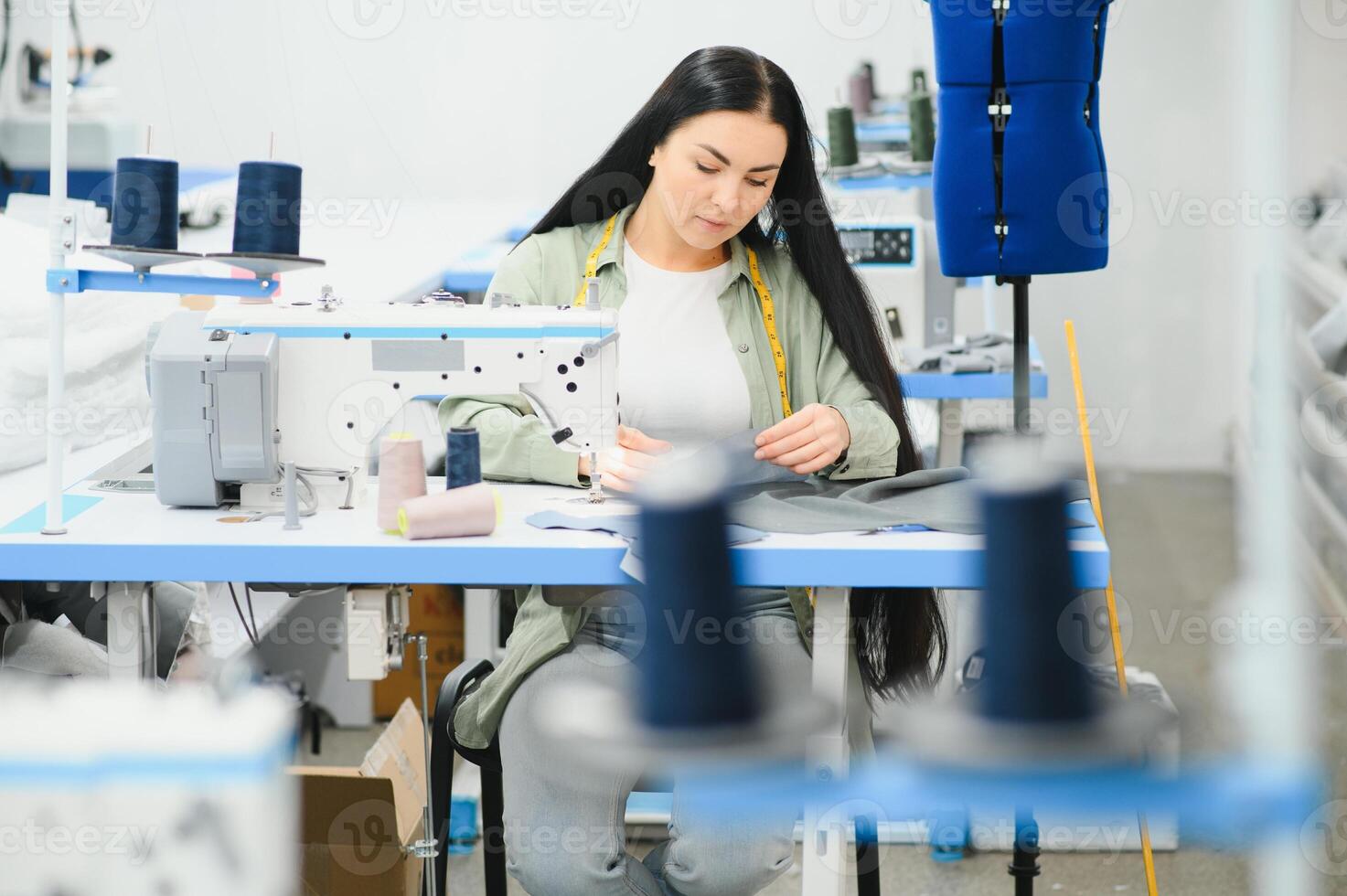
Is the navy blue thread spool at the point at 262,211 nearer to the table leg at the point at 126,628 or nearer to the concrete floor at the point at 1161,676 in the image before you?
the table leg at the point at 126,628

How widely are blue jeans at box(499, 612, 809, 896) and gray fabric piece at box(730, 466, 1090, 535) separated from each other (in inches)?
6.7

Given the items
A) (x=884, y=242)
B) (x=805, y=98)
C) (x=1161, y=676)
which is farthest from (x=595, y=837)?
(x=805, y=98)

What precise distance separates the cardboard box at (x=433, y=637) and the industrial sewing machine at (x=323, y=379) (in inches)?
64.8

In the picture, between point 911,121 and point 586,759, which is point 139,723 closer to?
point 586,759

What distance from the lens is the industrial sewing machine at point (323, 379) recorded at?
1.62m

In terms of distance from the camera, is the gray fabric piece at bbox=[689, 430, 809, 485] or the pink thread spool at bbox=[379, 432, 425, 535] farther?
the gray fabric piece at bbox=[689, 430, 809, 485]

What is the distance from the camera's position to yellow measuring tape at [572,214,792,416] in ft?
6.63

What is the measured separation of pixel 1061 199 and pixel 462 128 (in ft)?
10.9

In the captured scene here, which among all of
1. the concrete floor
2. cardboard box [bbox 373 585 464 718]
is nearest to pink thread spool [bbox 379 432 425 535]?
the concrete floor

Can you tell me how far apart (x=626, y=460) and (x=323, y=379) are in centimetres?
37

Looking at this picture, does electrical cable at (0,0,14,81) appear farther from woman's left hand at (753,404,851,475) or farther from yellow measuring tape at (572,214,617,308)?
woman's left hand at (753,404,851,475)

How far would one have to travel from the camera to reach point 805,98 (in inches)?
199

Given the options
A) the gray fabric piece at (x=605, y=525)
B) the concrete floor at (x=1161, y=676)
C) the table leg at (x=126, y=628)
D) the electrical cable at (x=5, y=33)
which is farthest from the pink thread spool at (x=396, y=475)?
the electrical cable at (x=5, y=33)

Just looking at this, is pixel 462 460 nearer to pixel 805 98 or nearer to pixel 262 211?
pixel 262 211
